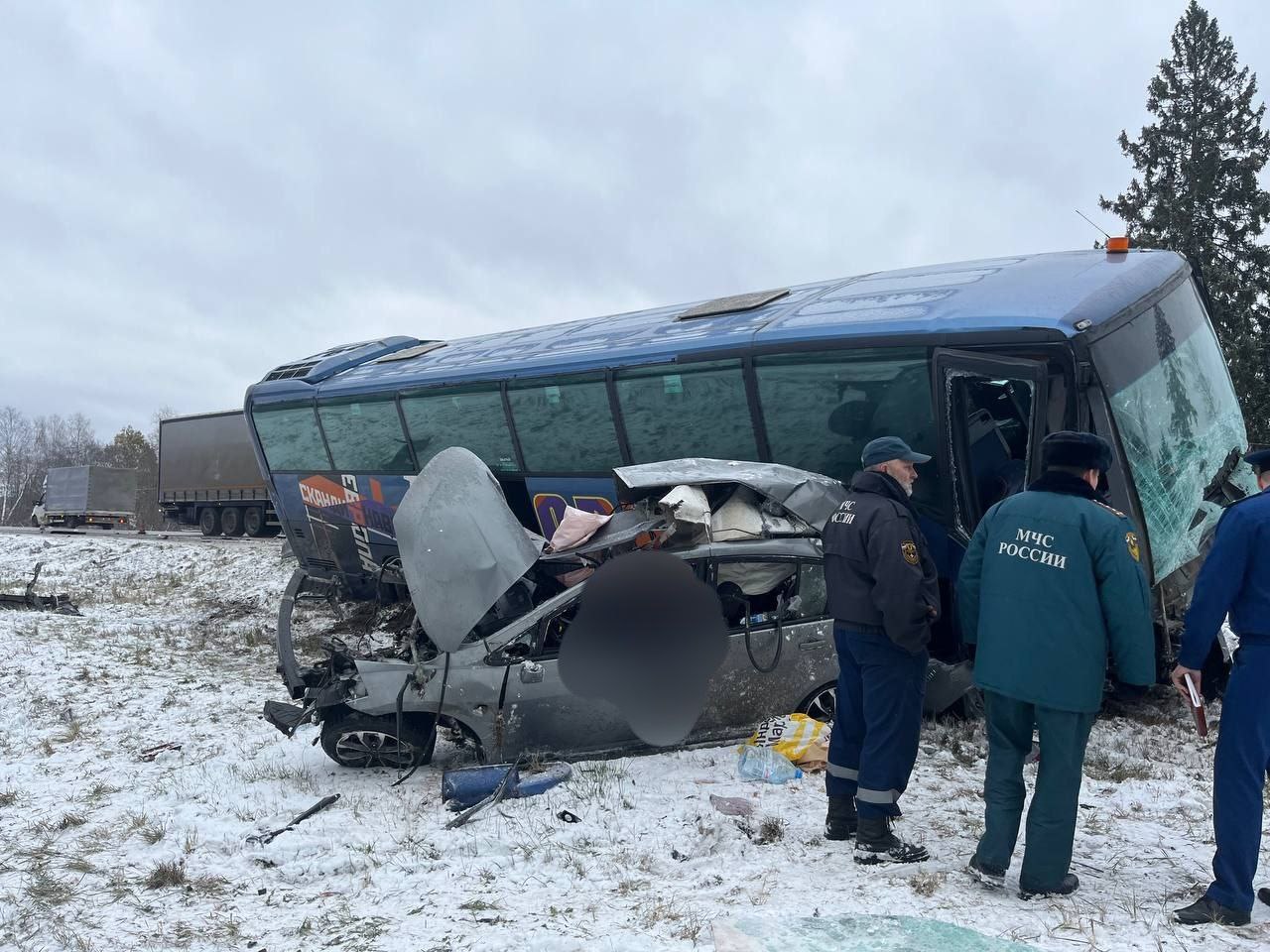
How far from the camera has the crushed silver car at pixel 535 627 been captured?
5465 millimetres

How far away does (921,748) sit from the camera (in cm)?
559

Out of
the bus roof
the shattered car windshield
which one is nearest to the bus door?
the bus roof

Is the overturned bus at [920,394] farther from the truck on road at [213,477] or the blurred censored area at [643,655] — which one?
the truck on road at [213,477]

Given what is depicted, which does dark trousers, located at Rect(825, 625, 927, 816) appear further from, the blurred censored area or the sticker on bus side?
the sticker on bus side

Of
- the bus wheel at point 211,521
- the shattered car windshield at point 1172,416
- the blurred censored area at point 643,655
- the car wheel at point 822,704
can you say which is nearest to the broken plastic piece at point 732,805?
the blurred censored area at point 643,655

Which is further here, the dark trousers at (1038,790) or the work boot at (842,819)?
the work boot at (842,819)

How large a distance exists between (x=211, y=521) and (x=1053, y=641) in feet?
90.3

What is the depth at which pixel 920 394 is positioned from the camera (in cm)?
626

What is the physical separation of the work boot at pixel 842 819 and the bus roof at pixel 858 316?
A: 315cm

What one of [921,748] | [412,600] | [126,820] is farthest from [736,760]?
[126,820]

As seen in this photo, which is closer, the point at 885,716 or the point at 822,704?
the point at 885,716

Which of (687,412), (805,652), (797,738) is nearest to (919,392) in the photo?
(805,652)

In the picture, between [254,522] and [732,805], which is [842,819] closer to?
[732,805]

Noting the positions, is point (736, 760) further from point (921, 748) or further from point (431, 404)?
point (431, 404)
